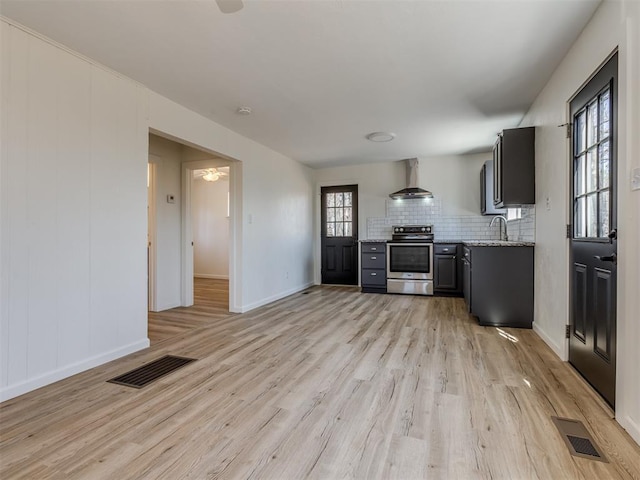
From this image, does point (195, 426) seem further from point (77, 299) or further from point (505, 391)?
point (505, 391)

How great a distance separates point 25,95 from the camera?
84.6 inches

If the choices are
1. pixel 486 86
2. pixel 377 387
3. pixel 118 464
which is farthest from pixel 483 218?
pixel 118 464

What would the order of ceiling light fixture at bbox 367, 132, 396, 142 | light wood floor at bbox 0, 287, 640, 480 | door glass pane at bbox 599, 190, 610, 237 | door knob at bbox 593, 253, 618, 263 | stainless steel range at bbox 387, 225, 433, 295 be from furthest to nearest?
stainless steel range at bbox 387, 225, 433, 295
ceiling light fixture at bbox 367, 132, 396, 142
door glass pane at bbox 599, 190, 610, 237
door knob at bbox 593, 253, 618, 263
light wood floor at bbox 0, 287, 640, 480

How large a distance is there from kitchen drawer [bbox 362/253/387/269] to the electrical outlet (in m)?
4.24

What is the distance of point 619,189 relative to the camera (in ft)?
5.70

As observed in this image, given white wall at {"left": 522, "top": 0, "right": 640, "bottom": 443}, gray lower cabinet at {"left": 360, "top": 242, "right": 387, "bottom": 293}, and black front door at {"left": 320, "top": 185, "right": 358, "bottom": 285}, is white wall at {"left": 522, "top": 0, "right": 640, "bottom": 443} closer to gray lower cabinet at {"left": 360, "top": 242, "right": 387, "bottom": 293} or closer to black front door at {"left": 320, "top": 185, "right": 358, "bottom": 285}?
gray lower cabinet at {"left": 360, "top": 242, "right": 387, "bottom": 293}

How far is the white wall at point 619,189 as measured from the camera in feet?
5.24

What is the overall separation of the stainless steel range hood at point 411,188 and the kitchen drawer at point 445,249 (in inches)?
39.2

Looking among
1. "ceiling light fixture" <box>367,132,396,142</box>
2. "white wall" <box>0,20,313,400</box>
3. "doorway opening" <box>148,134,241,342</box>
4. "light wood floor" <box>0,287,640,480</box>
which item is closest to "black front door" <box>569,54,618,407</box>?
"light wood floor" <box>0,287,640,480</box>

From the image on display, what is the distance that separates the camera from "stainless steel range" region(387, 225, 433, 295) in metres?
5.55

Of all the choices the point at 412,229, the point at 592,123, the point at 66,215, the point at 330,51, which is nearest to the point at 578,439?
the point at 592,123

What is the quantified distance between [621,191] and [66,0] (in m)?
3.29

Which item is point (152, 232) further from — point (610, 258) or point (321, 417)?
point (610, 258)

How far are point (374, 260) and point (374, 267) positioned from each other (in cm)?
13
